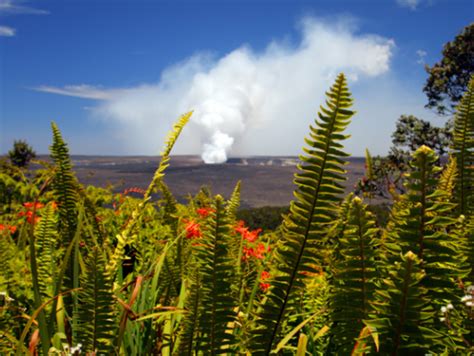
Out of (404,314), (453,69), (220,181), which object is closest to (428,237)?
(404,314)

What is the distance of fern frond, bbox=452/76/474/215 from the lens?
1747mm

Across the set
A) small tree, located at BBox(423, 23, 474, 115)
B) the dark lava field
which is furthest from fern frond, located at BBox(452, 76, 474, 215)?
small tree, located at BBox(423, 23, 474, 115)

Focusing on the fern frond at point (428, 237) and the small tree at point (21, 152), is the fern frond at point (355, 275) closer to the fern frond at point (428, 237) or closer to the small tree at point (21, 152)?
the fern frond at point (428, 237)

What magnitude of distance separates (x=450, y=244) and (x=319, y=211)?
1.04 feet

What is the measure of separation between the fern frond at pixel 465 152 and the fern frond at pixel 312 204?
3.53 feet

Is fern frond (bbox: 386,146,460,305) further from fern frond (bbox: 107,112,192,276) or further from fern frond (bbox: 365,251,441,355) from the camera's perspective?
fern frond (bbox: 107,112,192,276)

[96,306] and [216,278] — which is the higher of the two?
[216,278]

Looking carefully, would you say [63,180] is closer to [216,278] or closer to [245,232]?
[216,278]

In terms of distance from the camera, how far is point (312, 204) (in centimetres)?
93

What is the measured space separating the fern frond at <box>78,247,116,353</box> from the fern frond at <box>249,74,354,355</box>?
17.2 inches

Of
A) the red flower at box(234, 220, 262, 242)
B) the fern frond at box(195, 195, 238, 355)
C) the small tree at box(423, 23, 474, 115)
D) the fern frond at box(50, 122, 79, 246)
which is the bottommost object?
the red flower at box(234, 220, 262, 242)

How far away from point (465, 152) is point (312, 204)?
45.3 inches

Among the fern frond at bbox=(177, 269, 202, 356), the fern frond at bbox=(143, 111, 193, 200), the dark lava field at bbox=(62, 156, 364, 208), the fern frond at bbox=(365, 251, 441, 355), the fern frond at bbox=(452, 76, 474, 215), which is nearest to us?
the fern frond at bbox=(365, 251, 441, 355)

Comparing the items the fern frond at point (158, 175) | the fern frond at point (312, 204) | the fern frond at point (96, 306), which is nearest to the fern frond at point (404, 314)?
the fern frond at point (312, 204)
